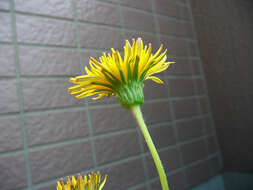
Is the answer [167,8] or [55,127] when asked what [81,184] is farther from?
[167,8]

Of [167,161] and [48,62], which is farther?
[167,161]

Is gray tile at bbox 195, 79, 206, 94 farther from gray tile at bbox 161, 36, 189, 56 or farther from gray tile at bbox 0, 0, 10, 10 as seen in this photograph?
gray tile at bbox 0, 0, 10, 10

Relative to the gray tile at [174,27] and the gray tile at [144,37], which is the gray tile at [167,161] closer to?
the gray tile at [144,37]

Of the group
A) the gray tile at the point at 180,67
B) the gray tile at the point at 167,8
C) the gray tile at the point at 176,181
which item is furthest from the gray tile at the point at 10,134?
the gray tile at the point at 167,8

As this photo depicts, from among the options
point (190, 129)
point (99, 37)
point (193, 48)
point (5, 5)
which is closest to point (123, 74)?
point (5, 5)

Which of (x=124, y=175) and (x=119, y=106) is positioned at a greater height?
(x=119, y=106)

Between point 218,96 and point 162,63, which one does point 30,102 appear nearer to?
point 162,63
